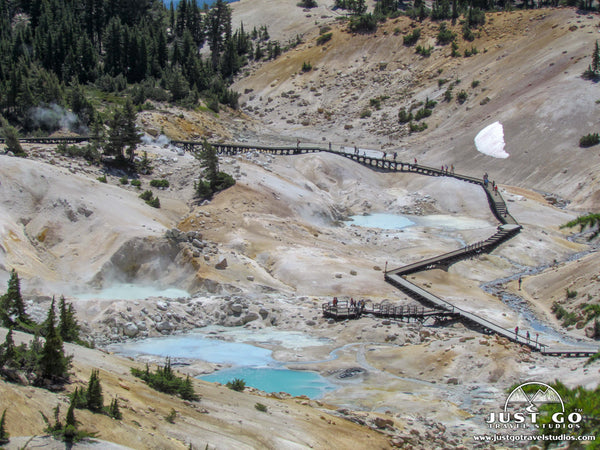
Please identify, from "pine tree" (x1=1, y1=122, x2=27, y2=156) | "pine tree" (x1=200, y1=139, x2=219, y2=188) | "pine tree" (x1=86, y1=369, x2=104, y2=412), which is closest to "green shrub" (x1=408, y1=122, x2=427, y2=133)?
"pine tree" (x1=200, y1=139, x2=219, y2=188)

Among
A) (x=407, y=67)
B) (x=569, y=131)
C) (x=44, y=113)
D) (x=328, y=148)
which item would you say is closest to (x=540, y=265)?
(x=569, y=131)

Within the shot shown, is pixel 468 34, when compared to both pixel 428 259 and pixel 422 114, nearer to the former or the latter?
pixel 422 114

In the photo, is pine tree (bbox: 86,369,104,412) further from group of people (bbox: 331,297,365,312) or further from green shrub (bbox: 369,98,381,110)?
green shrub (bbox: 369,98,381,110)

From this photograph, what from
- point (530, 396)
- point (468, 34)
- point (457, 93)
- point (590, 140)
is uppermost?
point (468, 34)

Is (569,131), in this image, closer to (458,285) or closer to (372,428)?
(458,285)

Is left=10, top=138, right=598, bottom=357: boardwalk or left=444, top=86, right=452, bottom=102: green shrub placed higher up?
left=444, top=86, right=452, bottom=102: green shrub

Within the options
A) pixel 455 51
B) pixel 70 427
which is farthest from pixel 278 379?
pixel 455 51
